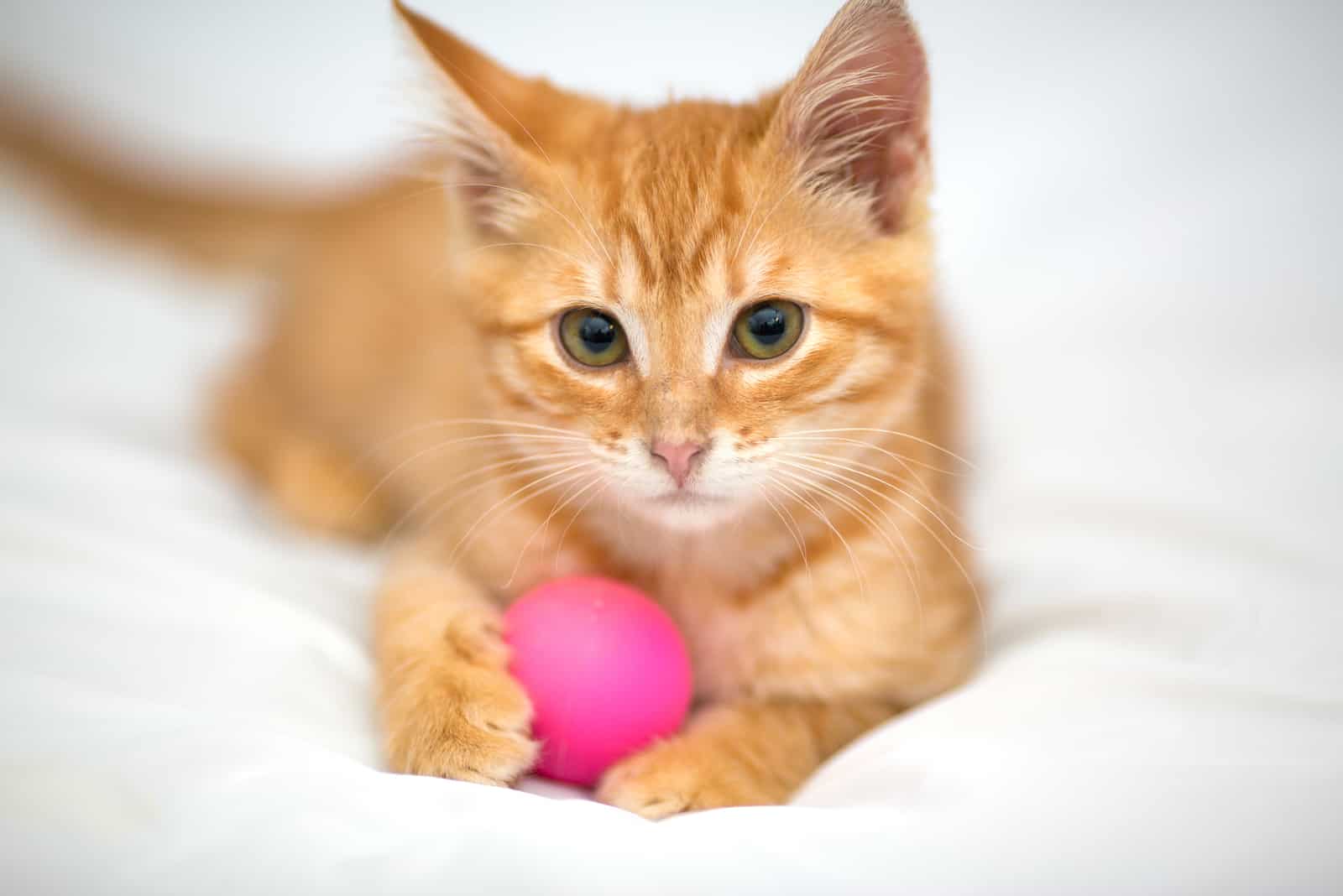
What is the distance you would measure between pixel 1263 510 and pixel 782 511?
0.77 m

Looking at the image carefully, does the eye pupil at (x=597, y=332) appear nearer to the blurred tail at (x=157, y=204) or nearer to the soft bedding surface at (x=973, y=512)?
the soft bedding surface at (x=973, y=512)

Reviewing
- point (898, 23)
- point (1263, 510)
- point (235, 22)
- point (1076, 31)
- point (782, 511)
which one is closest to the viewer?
point (898, 23)

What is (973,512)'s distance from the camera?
6.36 ft

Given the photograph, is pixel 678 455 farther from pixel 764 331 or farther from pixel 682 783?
pixel 682 783

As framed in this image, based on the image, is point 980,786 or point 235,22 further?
point 235,22

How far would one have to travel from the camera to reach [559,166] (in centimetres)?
146

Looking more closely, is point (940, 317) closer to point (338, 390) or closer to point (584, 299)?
point (584, 299)

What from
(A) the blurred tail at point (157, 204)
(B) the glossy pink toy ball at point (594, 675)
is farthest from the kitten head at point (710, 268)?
(A) the blurred tail at point (157, 204)

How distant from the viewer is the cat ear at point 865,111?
130cm

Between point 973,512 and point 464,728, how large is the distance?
109 centimetres

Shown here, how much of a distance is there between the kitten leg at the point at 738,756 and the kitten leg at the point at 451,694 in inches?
5.5

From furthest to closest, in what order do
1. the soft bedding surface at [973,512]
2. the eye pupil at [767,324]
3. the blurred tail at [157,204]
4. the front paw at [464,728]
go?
the blurred tail at [157,204] → the eye pupil at [767,324] → the front paw at [464,728] → the soft bedding surface at [973,512]

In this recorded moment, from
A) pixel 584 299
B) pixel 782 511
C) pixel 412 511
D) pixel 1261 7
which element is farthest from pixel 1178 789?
pixel 1261 7

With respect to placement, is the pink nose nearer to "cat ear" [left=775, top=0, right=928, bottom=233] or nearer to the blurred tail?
"cat ear" [left=775, top=0, right=928, bottom=233]
